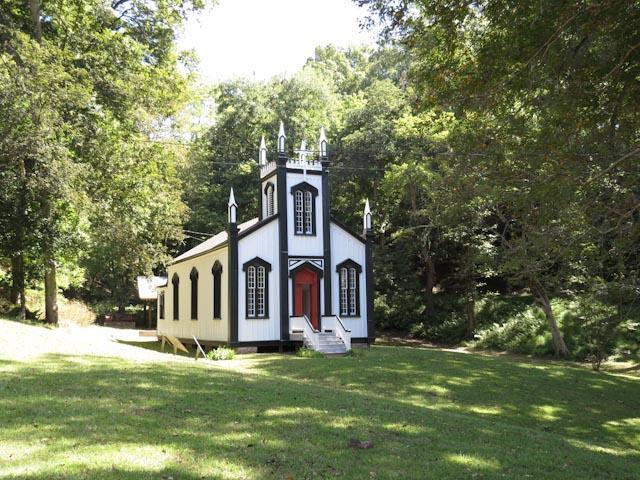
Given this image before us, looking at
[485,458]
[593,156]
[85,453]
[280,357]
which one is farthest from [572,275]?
[85,453]

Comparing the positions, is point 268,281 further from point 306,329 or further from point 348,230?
point 348,230

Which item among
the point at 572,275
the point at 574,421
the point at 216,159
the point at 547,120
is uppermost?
the point at 216,159

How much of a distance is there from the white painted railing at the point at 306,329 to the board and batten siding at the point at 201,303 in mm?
2782

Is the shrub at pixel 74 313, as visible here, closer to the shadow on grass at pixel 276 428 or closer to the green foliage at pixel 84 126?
the green foliage at pixel 84 126

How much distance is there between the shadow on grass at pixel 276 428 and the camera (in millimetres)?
6949

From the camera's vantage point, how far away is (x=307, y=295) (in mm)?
27000

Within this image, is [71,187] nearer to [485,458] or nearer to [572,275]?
[485,458]

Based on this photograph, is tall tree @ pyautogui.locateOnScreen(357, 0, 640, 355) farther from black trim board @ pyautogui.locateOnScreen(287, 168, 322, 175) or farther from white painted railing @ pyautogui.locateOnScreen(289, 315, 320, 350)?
black trim board @ pyautogui.locateOnScreen(287, 168, 322, 175)

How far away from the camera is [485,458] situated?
835 centimetres

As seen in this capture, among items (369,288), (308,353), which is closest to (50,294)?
(308,353)

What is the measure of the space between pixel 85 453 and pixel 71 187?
17.0 meters

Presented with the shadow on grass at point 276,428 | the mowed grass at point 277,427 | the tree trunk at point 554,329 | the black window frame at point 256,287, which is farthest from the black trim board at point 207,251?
the tree trunk at point 554,329

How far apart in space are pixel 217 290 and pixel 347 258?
233 inches

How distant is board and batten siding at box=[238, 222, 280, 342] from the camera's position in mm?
25219
